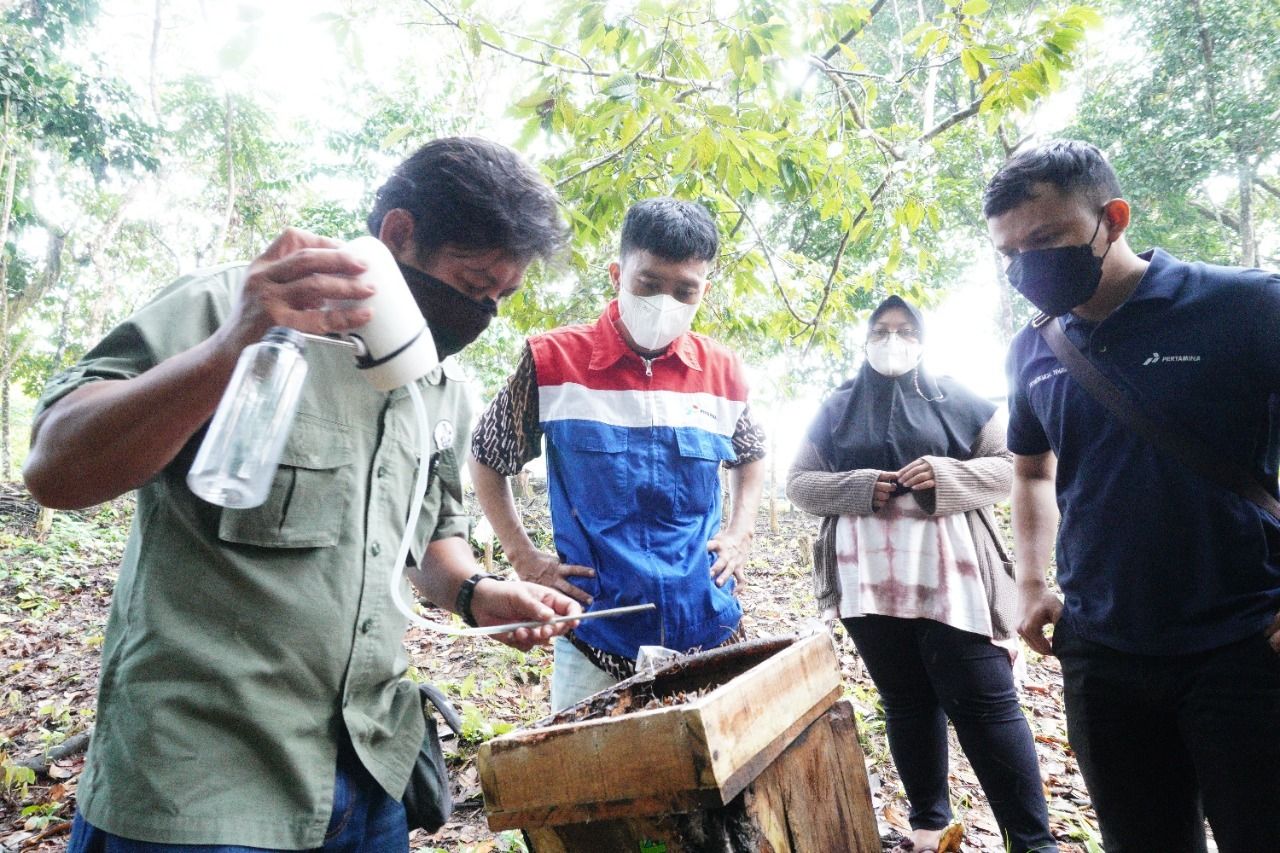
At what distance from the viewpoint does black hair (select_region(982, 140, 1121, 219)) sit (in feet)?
6.63

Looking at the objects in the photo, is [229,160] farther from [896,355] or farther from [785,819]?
[785,819]

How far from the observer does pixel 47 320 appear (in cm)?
1408

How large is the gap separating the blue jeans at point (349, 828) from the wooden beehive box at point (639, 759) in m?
0.23

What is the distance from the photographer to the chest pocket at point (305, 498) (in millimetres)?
1181

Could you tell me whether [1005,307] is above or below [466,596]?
above

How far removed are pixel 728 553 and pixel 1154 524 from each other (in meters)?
1.11

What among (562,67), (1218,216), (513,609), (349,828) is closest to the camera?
(349,828)

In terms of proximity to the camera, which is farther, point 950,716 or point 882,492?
point 882,492

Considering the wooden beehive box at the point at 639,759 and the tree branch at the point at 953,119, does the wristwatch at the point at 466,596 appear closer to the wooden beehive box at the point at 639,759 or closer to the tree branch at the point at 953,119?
the wooden beehive box at the point at 639,759

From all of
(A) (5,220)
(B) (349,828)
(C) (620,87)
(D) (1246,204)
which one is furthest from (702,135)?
(D) (1246,204)

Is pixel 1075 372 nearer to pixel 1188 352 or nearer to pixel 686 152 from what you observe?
pixel 1188 352

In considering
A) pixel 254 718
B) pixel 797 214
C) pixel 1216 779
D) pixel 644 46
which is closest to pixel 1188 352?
pixel 1216 779

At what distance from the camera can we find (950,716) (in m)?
2.58

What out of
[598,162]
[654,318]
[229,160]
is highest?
[229,160]
